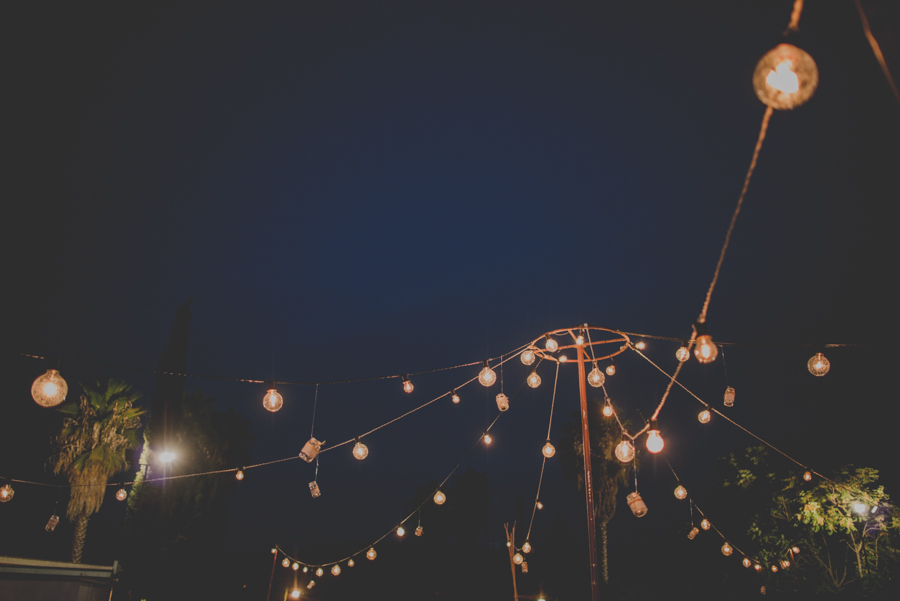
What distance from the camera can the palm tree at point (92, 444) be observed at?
1587cm

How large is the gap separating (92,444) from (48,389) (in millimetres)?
15207

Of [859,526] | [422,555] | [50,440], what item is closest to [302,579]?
[422,555]

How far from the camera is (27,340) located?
71.7ft

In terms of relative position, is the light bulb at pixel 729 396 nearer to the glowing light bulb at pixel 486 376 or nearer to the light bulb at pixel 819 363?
the light bulb at pixel 819 363

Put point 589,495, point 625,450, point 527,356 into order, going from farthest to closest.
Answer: point 527,356
point 589,495
point 625,450

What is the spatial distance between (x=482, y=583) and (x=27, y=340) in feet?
104

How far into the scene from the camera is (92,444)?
55.5ft

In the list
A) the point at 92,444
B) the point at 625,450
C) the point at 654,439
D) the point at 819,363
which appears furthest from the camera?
the point at 92,444

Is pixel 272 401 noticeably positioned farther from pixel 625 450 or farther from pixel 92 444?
pixel 92 444

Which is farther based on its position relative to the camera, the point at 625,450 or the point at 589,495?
the point at 589,495

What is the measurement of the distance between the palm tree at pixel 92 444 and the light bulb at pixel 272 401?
553 inches

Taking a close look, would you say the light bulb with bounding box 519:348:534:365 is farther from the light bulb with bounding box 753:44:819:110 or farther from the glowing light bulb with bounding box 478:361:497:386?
the light bulb with bounding box 753:44:819:110

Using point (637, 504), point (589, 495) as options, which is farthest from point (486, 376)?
point (637, 504)

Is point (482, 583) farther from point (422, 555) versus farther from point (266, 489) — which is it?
point (266, 489)
